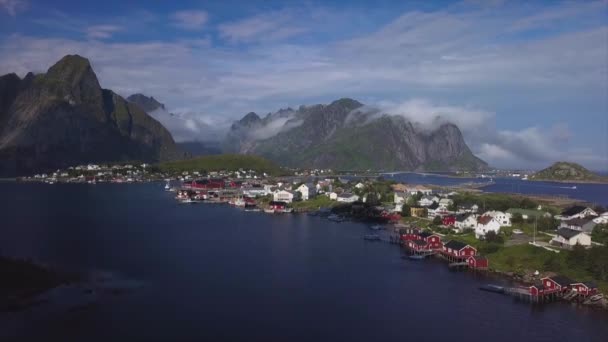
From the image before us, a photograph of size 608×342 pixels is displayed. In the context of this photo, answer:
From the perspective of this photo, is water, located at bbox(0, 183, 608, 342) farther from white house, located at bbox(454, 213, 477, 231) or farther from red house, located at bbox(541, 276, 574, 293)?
white house, located at bbox(454, 213, 477, 231)

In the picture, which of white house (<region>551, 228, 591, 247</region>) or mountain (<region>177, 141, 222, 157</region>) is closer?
white house (<region>551, 228, 591, 247</region>)

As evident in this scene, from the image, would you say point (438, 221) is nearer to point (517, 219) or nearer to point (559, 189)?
point (517, 219)

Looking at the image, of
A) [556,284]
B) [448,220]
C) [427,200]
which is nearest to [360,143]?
[427,200]

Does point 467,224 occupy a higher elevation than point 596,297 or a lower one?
higher

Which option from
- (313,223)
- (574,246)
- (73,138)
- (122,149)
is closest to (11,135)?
(73,138)

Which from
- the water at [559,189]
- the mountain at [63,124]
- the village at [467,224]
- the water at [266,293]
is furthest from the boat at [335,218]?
the mountain at [63,124]

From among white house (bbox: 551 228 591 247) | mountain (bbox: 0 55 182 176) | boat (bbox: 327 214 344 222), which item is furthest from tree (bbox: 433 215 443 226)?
mountain (bbox: 0 55 182 176)

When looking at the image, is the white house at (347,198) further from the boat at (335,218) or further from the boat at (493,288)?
the boat at (493,288)
